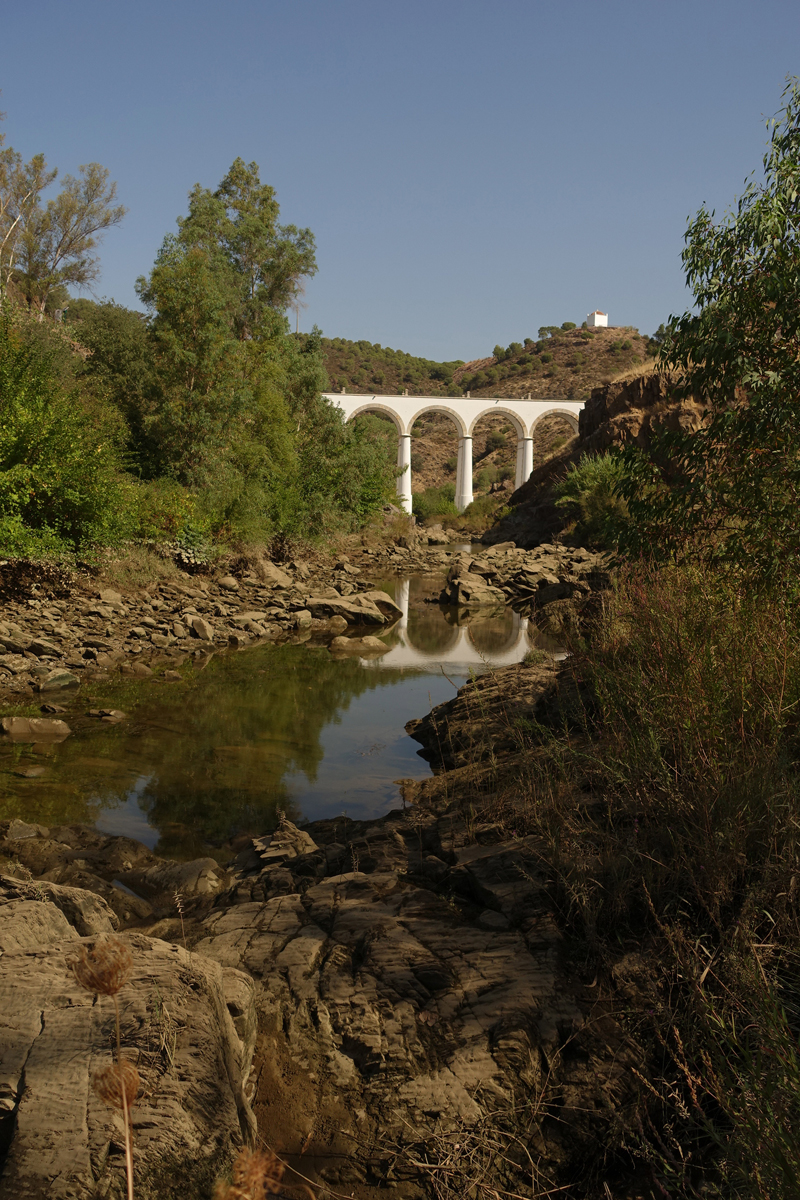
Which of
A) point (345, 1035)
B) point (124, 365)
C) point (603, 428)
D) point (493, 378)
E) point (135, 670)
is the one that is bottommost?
point (135, 670)

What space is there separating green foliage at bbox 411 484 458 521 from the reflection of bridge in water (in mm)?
26148

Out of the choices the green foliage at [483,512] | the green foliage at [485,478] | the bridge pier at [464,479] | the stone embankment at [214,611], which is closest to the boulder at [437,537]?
the green foliage at [483,512]

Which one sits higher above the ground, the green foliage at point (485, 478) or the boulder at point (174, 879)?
the green foliage at point (485, 478)

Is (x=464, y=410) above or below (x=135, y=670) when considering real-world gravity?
above

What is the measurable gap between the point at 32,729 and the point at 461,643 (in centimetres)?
691

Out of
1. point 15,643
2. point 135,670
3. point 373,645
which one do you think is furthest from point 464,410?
point 15,643

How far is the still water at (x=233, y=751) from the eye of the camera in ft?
17.0

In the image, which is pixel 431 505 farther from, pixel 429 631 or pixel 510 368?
pixel 510 368

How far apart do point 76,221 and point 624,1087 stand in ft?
98.3

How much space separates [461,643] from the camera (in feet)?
39.3

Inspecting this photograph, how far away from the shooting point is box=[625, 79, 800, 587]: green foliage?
3.80 m

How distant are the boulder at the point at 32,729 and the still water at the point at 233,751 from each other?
5.1 inches

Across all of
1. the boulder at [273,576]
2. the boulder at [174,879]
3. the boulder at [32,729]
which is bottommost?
the boulder at [174,879]

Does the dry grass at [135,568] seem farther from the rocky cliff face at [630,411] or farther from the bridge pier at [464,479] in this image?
the bridge pier at [464,479]
